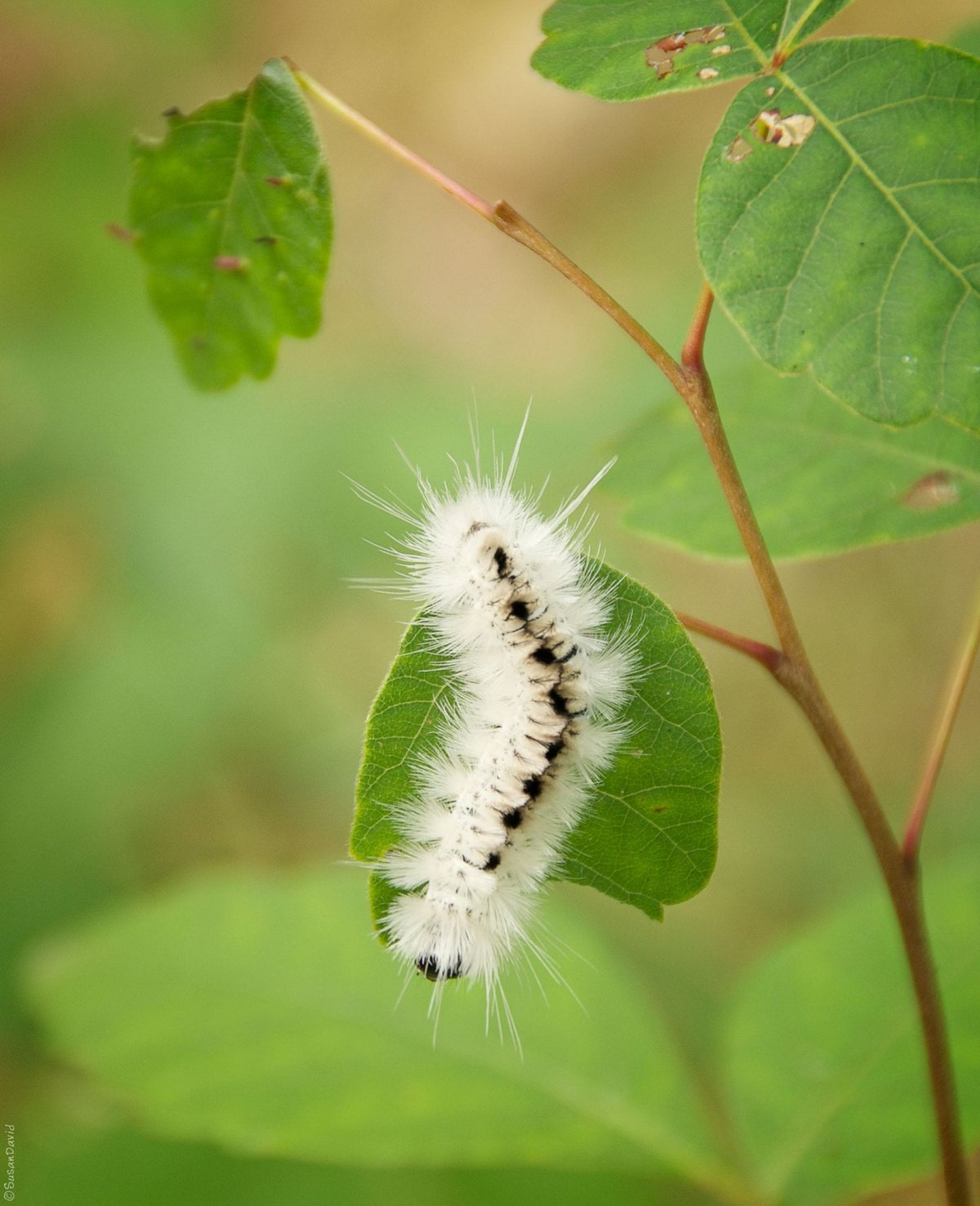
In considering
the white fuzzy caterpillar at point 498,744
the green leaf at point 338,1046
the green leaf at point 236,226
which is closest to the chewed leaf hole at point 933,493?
the white fuzzy caterpillar at point 498,744

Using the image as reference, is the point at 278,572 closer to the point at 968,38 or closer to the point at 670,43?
the point at 968,38

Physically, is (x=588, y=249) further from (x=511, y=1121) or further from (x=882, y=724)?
(x=511, y=1121)

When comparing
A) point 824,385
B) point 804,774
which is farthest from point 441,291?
point 824,385

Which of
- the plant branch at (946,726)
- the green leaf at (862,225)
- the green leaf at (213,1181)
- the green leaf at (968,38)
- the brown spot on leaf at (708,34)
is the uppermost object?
the green leaf at (968,38)

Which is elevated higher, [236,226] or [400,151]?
[236,226]

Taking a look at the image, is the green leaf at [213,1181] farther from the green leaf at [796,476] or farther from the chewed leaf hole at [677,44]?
the chewed leaf hole at [677,44]

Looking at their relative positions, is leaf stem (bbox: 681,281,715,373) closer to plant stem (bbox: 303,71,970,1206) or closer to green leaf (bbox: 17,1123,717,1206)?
plant stem (bbox: 303,71,970,1206)

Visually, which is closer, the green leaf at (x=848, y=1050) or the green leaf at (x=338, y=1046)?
the green leaf at (x=848, y=1050)

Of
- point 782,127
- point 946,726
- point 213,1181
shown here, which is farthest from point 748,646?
point 213,1181
